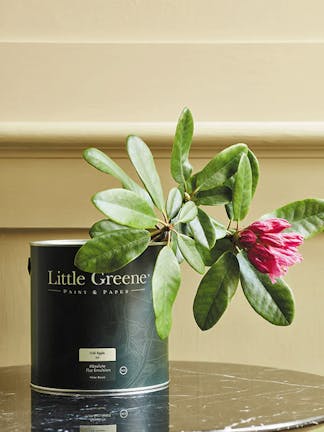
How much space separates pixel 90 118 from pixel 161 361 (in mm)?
454

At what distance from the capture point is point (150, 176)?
0.95 m

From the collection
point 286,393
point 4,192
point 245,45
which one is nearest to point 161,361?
point 286,393

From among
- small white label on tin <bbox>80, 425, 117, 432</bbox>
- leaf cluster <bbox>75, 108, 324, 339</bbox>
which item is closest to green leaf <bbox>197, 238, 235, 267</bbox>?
leaf cluster <bbox>75, 108, 324, 339</bbox>

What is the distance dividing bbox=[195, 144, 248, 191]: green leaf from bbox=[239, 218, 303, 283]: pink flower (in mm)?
72

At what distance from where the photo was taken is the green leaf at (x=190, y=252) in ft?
2.97

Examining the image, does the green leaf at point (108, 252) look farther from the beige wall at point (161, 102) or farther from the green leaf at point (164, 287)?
the beige wall at point (161, 102)

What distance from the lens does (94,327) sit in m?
0.93

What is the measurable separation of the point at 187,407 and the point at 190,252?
0.15 m

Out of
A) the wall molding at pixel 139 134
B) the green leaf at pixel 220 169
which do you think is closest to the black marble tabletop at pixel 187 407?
the green leaf at pixel 220 169

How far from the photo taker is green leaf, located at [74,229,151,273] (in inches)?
34.5

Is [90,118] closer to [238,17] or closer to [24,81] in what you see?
[24,81]

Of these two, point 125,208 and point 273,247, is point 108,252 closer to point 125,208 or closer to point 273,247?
point 125,208

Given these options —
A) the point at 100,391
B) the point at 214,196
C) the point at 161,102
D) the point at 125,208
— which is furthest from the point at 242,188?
the point at 161,102

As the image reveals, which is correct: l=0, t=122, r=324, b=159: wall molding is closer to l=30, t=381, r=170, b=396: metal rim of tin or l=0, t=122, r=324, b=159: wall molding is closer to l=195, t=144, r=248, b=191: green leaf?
l=195, t=144, r=248, b=191: green leaf
